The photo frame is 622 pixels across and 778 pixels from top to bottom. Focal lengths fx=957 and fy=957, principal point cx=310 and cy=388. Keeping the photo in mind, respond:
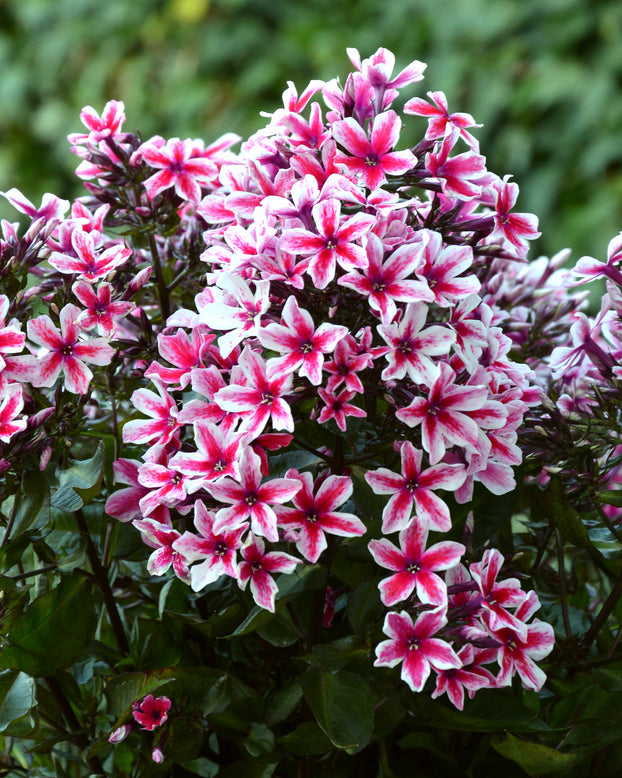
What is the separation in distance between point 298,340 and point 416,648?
6.9 inches

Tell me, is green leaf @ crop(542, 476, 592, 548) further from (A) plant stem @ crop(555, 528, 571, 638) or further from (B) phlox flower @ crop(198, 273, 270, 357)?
(B) phlox flower @ crop(198, 273, 270, 357)

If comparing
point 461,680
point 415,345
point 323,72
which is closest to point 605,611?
point 461,680

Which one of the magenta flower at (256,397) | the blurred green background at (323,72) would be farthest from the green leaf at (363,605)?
the blurred green background at (323,72)

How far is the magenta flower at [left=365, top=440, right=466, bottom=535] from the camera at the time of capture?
1.68 ft

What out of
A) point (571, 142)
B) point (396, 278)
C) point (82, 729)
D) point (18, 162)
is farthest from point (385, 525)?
point (18, 162)

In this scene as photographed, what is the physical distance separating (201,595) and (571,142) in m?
1.82

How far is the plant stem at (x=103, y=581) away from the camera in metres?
0.61

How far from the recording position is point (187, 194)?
668 mm

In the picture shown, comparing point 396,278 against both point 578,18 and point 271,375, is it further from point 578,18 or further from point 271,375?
point 578,18

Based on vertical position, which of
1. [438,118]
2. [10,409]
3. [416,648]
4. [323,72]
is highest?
[323,72]

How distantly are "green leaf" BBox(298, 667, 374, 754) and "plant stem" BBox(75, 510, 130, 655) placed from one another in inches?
5.8

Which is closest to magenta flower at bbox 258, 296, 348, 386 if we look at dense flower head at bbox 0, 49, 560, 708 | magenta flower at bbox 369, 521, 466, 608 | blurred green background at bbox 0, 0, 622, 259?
dense flower head at bbox 0, 49, 560, 708

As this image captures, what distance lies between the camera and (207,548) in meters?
0.52

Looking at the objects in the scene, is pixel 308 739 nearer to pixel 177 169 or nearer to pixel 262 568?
pixel 262 568
